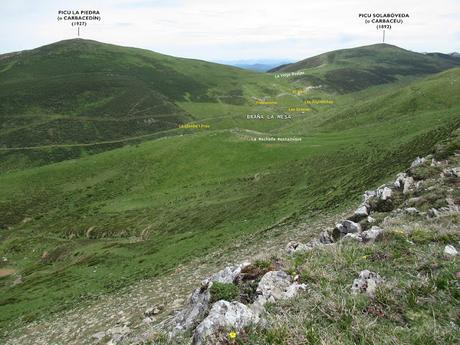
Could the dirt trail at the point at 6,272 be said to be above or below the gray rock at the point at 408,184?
below

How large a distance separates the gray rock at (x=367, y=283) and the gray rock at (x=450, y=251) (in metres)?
2.67

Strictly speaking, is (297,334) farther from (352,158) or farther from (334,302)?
(352,158)

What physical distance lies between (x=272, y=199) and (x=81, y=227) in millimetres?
46153

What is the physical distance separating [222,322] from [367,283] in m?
4.60

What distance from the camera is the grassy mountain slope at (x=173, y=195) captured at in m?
48.3

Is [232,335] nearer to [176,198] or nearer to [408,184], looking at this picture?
[408,184]

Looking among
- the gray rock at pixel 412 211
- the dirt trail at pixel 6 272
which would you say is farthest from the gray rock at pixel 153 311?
the dirt trail at pixel 6 272

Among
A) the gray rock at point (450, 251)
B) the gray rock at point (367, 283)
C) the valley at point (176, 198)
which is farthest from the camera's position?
the valley at point (176, 198)

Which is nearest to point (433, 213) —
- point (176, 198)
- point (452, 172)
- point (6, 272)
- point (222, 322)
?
point (452, 172)

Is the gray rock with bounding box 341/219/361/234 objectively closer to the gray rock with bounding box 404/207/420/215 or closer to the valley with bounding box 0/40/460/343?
the gray rock with bounding box 404/207/420/215

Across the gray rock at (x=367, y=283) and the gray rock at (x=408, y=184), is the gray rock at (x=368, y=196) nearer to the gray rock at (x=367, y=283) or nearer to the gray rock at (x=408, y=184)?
the gray rock at (x=408, y=184)

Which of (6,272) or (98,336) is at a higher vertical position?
(98,336)

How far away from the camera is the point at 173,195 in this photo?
90.5 metres

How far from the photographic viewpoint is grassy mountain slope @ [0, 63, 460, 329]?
48344mm
